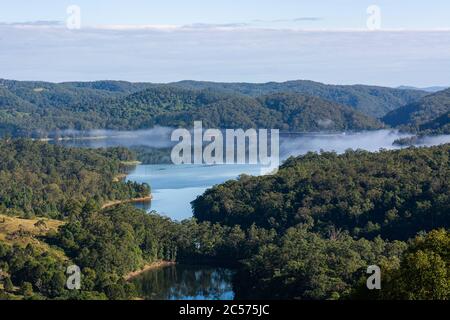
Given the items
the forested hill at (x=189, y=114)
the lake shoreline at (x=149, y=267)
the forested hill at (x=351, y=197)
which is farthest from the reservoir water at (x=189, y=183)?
the forested hill at (x=189, y=114)

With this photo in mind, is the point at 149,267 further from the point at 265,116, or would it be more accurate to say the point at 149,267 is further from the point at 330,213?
the point at 265,116

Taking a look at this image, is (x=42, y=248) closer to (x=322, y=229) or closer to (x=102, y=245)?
(x=102, y=245)

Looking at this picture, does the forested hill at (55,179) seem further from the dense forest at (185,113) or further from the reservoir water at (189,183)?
the dense forest at (185,113)

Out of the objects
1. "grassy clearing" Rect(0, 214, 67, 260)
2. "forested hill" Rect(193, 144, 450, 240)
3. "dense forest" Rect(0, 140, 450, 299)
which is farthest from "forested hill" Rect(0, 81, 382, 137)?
"grassy clearing" Rect(0, 214, 67, 260)

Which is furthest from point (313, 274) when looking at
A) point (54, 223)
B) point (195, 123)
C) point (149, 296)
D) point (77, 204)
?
point (195, 123)

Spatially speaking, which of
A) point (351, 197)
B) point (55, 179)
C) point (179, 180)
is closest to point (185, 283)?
point (351, 197)
